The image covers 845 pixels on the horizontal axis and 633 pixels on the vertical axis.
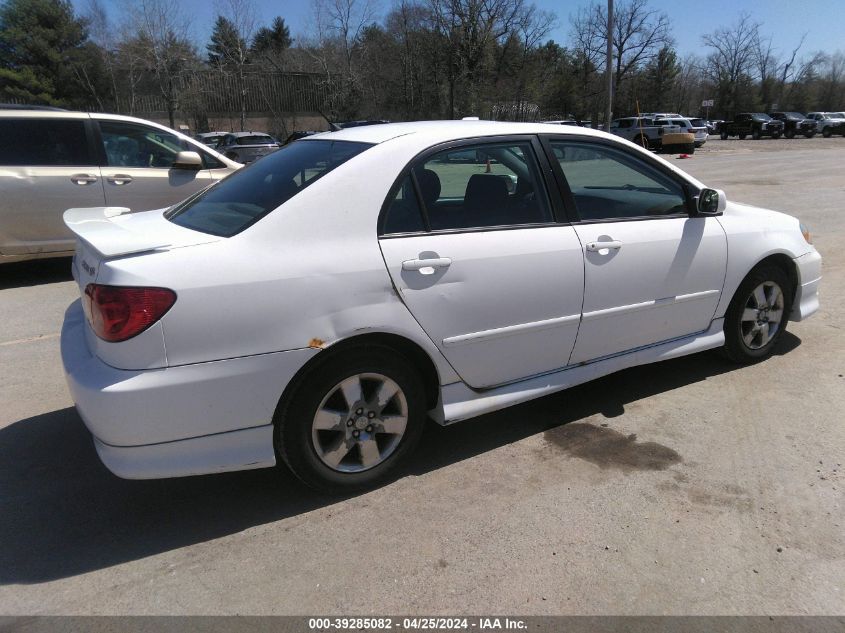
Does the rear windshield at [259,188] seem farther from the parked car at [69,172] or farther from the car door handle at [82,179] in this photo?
the car door handle at [82,179]

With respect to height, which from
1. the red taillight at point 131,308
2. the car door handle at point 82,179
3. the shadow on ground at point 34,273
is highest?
the car door handle at point 82,179

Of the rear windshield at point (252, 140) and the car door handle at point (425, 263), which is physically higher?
the rear windshield at point (252, 140)

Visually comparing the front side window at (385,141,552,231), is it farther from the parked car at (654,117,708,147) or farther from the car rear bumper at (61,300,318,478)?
the parked car at (654,117,708,147)

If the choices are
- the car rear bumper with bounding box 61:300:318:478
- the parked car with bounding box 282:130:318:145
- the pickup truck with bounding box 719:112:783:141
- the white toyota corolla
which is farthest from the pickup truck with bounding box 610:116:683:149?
the car rear bumper with bounding box 61:300:318:478

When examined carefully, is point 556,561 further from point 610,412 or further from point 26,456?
point 26,456

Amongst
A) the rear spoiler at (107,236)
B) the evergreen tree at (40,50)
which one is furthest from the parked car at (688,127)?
the evergreen tree at (40,50)

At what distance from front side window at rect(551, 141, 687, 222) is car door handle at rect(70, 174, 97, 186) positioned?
5356 mm

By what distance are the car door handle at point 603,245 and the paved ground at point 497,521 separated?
101cm

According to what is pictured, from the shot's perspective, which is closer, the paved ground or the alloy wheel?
the paved ground

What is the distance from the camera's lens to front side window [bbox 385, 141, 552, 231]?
3.13 m

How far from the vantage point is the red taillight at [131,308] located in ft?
7.86

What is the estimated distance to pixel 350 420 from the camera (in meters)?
2.86

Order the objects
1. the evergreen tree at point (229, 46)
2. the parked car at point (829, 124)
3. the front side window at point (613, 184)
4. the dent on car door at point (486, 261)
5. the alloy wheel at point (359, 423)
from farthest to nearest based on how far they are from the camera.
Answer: the parked car at point (829, 124)
the evergreen tree at point (229, 46)
the front side window at point (613, 184)
the dent on car door at point (486, 261)
the alloy wheel at point (359, 423)

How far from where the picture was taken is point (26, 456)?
3.34 meters
